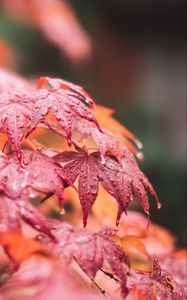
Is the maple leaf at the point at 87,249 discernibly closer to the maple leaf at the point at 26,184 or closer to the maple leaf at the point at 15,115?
the maple leaf at the point at 26,184

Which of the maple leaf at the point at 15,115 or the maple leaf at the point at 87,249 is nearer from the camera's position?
the maple leaf at the point at 87,249

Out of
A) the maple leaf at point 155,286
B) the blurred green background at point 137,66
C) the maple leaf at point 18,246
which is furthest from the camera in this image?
the blurred green background at point 137,66

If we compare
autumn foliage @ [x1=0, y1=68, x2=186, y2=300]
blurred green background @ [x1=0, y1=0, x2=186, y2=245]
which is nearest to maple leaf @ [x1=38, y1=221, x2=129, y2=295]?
autumn foliage @ [x1=0, y1=68, x2=186, y2=300]

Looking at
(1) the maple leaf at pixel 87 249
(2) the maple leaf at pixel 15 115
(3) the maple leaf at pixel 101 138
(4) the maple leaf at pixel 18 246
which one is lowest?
(1) the maple leaf at pixel 87 249

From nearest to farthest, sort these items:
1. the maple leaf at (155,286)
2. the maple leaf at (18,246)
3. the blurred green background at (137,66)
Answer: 1. the maple leaf at (18,246)
2. the maple leaf at (155,286)
3. the blurred green background at (137,66)

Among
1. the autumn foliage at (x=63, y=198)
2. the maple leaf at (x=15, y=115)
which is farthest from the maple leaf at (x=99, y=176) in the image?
the maple leaf at (x=15, y=115)

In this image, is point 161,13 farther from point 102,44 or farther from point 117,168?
point 117,168

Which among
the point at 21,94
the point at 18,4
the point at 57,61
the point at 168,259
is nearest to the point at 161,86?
the point at 57,61
